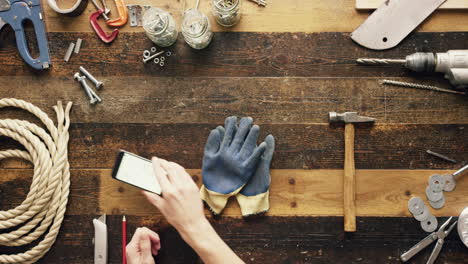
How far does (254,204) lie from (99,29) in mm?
850

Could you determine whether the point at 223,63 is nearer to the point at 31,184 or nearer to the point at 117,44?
the point at 117,44

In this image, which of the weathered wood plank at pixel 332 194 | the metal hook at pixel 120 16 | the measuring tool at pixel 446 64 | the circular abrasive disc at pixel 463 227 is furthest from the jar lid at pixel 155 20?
the circular abrasive disc at pixel 463 227

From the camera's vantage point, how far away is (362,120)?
4.19 ft

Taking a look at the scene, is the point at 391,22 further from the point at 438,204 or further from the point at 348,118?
the point at 438,204

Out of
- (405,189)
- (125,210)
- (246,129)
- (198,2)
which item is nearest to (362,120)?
(405,189)

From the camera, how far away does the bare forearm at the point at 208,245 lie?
106 cm

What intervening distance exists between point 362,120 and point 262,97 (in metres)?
0.36

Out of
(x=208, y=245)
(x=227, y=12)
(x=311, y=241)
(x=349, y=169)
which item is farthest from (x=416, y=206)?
(x=227, y=12)

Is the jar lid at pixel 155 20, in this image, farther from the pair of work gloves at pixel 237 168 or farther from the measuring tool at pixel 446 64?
the measuring tool at pixel 446 64

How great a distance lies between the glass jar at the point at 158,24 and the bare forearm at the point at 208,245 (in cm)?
64

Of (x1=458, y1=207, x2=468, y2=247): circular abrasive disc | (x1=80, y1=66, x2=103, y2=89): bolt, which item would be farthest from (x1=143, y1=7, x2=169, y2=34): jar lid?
(x1=458, y1=207, x2=468, y2=247): circular abrasive disc

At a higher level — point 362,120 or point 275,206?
point 362,120

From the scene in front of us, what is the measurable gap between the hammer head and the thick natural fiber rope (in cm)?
95

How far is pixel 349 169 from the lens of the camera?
1.27 m
